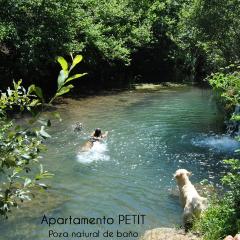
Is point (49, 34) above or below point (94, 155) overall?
above

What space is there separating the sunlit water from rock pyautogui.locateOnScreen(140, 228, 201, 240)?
2.83ft

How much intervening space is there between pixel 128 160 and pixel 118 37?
20.3 m

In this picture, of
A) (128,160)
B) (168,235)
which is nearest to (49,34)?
(128,160)

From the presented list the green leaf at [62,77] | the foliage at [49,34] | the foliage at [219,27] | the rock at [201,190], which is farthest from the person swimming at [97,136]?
the green leaf at [62,77]

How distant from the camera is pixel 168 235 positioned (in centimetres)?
850

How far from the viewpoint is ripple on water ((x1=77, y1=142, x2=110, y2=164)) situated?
48.6 ft

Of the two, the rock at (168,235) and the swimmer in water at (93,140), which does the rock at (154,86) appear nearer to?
the swimmer in water at (93,140)

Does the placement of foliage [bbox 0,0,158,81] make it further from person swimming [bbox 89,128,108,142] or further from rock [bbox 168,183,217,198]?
rock [bbox 168,183,217,198]

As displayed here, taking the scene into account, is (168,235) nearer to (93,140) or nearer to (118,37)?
(93,140)

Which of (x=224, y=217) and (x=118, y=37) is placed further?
(x=118, y=37)

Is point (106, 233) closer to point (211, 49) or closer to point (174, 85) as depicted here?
point (211, 49)

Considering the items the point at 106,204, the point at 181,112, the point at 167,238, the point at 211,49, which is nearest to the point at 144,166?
the point at 106,204

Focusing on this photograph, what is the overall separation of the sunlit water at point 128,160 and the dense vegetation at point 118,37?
3591 mm

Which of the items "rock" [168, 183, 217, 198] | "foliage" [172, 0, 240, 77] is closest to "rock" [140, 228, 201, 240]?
"rock" [168, 183, 217, 198]
